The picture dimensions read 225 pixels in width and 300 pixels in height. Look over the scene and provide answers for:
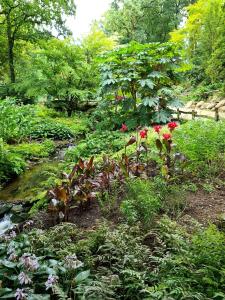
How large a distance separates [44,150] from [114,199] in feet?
18.7

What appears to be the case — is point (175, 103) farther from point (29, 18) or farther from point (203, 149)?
point (29, 18)

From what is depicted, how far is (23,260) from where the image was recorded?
1.99 meters

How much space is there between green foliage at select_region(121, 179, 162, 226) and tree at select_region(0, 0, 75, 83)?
1595cm

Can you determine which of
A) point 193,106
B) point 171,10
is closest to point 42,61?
point 193,106

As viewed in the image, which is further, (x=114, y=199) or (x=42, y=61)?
(x=42, y=61)

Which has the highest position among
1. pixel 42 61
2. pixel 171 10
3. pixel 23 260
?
pixel 171 10

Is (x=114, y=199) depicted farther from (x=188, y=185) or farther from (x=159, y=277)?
(x=159, y=277)

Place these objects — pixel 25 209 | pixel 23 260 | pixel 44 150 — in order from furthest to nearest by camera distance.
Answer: pixel 44 150
pixel 25 209
pixel 23 260

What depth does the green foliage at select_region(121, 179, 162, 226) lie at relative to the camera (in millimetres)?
3107

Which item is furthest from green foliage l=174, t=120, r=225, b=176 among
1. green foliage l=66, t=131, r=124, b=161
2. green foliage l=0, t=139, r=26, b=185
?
green foliage l=0, t=139, r=26, b=185

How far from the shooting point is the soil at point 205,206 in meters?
3.26

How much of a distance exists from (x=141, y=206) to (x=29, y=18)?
1703 centimetres

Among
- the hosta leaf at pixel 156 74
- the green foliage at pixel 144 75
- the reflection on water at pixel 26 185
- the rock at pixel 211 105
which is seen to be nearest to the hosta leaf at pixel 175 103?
the green foliage at pixel 144 75

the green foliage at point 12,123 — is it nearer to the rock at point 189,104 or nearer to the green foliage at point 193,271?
the green foliage at point 193,271
